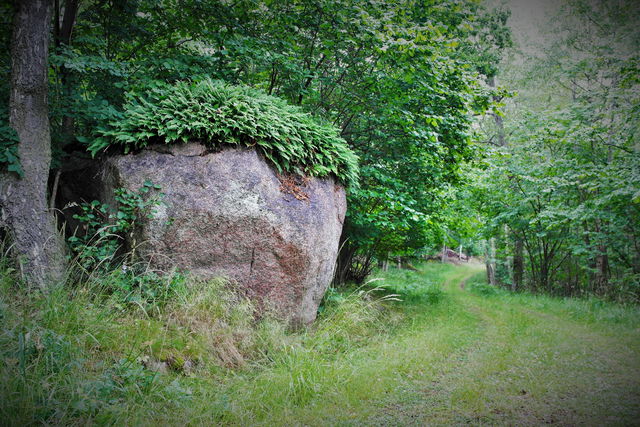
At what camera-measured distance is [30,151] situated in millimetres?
4000

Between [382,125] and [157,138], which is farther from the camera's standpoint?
[382,125]

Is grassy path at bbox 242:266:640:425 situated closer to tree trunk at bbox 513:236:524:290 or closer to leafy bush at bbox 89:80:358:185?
leafy bush at bbox 89:80:358:185

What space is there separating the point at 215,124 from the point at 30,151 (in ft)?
7.38

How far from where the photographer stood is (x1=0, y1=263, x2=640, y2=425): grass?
253cm

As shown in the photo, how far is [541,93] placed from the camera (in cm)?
1516

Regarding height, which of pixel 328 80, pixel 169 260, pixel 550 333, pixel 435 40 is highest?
pixel 435 40

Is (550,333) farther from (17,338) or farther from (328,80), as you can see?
(17,338)

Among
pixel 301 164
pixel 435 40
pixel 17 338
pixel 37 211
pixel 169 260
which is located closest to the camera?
pixel 17 338

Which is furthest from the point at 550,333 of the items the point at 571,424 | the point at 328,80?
the point at 328,80

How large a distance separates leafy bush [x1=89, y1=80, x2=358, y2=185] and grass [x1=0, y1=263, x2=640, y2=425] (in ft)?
6.88

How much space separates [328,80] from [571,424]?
6.66 m

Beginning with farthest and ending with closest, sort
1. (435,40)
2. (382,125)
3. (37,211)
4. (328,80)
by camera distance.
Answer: (382,125) → (328,80) → (435,40) → (37,211)

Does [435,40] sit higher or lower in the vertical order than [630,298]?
higher

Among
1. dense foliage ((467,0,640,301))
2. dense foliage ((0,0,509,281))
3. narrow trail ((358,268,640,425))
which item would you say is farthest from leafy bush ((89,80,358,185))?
dense foliage ((467,0,640,301))
